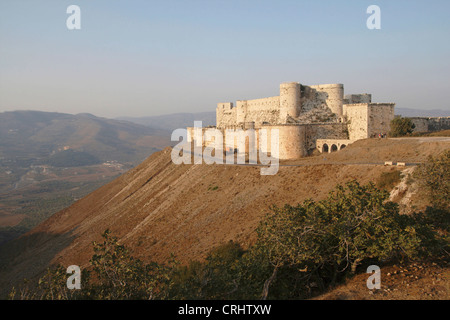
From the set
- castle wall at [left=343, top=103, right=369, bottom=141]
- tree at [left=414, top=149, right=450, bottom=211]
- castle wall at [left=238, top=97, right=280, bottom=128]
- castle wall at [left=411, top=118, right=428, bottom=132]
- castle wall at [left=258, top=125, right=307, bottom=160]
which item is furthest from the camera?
castle wall at [left=238, top=97, right=280, bottom=128]

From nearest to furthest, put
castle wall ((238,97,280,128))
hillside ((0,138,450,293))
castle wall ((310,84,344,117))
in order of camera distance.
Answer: hillside ((0,138,450,293)), castle wall ((310,84,344,117)), castle wall ((238,97,280,128))

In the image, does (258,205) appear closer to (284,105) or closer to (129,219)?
(129,219)

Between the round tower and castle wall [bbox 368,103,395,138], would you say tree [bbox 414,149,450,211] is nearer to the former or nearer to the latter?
castle wall [bbox 368,103,395,138]

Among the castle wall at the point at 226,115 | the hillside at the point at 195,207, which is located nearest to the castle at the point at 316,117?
the hillside at the point at 195,207

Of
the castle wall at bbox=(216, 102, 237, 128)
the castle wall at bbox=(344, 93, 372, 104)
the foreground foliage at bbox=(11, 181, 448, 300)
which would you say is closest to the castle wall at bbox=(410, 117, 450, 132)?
the castle wall at bbox=(344, 93, 372, 104)
